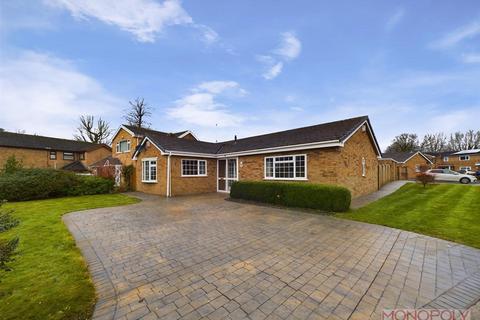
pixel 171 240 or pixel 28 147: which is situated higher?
pixel 28 147

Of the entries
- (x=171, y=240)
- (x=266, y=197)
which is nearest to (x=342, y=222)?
(x=266, y=197)

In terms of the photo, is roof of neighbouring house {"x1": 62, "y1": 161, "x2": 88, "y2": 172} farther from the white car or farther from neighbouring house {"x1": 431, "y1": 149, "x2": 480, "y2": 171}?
neighbouring house {"x1": 431, "y1": 149, "x2": 480, "y2": 171}

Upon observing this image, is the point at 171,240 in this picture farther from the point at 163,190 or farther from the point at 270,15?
the point at 270,15

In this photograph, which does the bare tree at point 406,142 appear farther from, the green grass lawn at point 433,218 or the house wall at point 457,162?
the green grass lawn at point 433,218

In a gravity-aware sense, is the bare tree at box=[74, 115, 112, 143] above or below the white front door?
above

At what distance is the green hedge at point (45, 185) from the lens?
41.5 feet

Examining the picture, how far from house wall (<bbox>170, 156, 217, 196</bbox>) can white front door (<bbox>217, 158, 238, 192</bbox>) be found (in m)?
0.35

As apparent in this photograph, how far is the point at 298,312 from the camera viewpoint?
2.54m

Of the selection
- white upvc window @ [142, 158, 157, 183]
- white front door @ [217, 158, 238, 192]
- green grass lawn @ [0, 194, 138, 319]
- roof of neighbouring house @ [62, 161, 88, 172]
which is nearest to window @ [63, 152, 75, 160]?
roof of neighbouring house @ [62, 161, 88, 172]

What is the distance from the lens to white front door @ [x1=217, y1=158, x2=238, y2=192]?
1556cm

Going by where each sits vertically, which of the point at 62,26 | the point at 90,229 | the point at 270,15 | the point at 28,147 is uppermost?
the point at 270,15

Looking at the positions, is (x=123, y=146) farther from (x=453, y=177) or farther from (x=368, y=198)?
(x=453, y=177)

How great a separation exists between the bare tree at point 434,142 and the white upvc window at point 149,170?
2356 inches

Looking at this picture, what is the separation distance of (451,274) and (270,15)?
12139 mm
